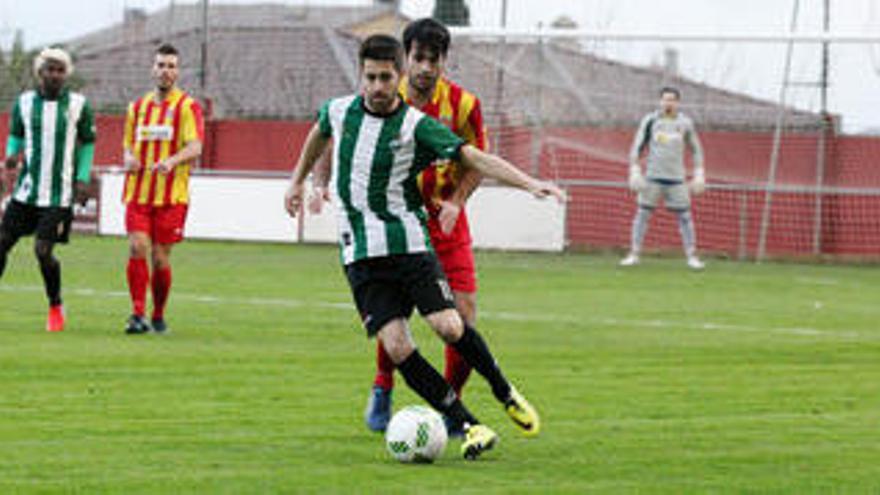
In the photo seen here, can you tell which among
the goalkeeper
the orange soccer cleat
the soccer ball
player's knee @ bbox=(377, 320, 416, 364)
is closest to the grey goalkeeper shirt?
the goalkeeper

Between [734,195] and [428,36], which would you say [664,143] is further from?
[428,36]

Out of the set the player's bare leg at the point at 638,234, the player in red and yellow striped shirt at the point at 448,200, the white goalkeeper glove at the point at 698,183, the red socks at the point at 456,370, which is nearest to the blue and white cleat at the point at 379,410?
the player in red and yellow striped shirt at the point at 448,200

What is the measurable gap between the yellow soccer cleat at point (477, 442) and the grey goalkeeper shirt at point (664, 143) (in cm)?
1554

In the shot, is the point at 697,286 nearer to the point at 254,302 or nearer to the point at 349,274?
the point at 254,302

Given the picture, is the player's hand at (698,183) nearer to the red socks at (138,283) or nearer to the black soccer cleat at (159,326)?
the red socks at (138,283)

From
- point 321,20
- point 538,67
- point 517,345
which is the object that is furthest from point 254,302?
point 321,20

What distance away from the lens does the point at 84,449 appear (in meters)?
7.55

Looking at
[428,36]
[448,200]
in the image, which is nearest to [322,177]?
[448,200]

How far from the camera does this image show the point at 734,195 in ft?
88.8

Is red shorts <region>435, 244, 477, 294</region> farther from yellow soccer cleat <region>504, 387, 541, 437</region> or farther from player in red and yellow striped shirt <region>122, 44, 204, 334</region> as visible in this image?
player in red and yellow striped shirt <region>122, 44, 204, 334</region>

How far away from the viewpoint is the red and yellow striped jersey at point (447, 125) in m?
8.66

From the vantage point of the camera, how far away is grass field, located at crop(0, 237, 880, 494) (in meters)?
7.14

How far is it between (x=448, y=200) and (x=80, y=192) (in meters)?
5.35

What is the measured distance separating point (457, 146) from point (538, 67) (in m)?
19.7
